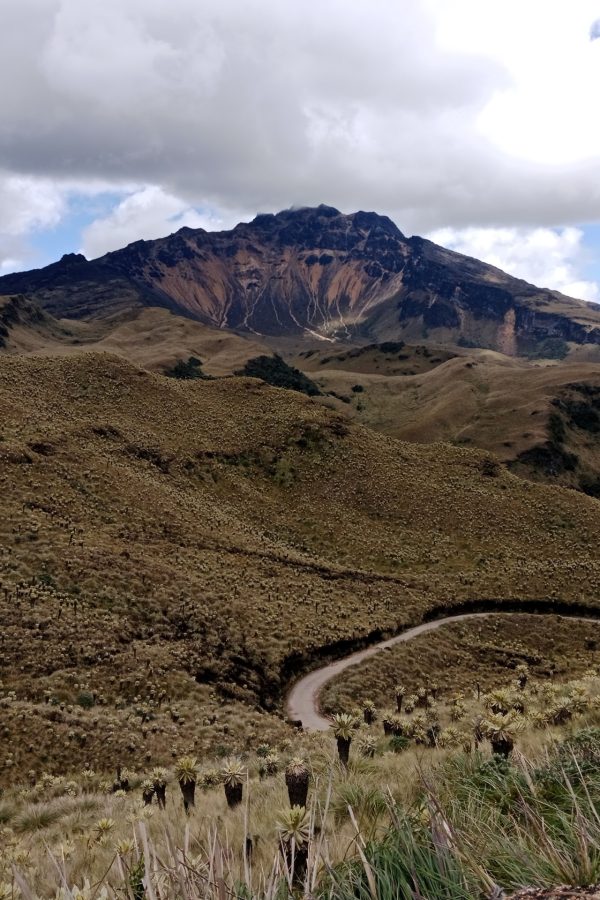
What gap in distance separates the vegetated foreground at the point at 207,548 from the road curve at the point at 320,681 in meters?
1.01

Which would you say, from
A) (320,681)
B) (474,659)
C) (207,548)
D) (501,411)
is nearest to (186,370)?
(501,411)

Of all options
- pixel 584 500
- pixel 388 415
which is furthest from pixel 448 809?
pixel 388 415

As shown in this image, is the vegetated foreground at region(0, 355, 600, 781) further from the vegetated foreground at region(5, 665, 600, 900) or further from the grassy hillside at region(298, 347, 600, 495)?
the grassy hillside at region(298, 347, 600, 495)

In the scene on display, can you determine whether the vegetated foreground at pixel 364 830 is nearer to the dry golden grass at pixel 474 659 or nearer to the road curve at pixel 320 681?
the road curve at pixel 320 681

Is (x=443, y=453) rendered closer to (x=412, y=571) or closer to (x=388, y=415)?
(x=412, y=571)

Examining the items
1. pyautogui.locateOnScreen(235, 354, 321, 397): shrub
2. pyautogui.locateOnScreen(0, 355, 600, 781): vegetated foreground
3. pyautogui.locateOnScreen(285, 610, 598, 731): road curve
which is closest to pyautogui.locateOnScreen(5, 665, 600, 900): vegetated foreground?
pyautogui.locateOnScreen(0, 355, 600, 781): vegetated foreground

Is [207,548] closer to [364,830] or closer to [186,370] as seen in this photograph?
[364,830]

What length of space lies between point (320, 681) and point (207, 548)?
16370 millimetres

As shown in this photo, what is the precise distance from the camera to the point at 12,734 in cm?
2417

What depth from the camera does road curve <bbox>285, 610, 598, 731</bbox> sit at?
32.1m

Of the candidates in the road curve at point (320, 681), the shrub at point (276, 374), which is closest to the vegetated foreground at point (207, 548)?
the road curve at point (320, 681)

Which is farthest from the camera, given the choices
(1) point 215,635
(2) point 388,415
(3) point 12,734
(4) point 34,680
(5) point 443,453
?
(2) point 388,415

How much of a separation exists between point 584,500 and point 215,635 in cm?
4546

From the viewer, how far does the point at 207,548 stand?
48094 millimetres
